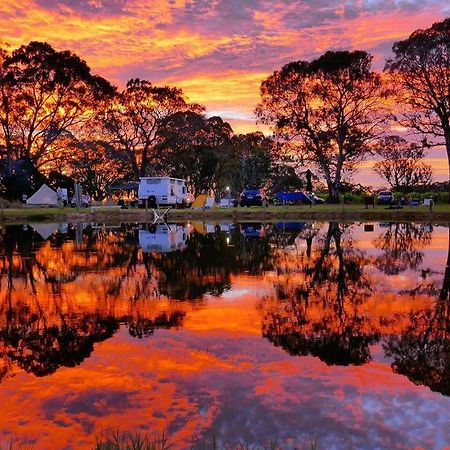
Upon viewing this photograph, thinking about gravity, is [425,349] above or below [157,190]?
below

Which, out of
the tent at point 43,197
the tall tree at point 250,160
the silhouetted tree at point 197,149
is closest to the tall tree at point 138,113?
the silhouetted tree at point 197,149

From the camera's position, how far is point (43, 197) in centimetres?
5672

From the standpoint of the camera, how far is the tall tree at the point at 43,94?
52875 mm

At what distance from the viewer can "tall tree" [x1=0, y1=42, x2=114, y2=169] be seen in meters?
52.9

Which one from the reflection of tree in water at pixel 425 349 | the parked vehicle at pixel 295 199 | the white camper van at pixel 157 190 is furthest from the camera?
the parked vehicle at pixel 295 199

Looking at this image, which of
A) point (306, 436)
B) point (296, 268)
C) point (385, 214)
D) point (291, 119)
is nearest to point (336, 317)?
point (306, 436)

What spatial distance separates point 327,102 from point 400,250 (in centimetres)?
3599

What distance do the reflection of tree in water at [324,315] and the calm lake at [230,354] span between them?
4cm

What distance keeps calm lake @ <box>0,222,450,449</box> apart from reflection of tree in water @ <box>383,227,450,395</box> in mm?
27

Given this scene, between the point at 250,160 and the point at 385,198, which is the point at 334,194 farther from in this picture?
the point at 250,160

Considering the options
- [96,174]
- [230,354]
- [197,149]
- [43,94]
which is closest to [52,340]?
[230,354]

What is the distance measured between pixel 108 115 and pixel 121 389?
5599 centimetres

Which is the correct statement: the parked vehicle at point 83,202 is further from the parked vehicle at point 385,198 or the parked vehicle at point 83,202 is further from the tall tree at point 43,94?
the parked vehicle at point 385,198

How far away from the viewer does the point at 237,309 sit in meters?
10.3
